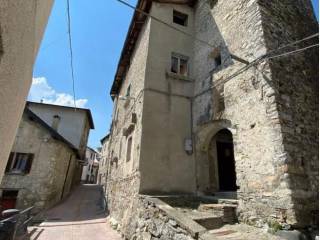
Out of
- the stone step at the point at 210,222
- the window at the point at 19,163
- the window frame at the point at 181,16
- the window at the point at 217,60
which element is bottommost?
the stone step at the point at 210,222

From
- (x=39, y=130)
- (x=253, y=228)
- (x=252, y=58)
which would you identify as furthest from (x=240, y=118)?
(x=39, y=130)

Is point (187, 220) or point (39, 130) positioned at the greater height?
point (39, 130)

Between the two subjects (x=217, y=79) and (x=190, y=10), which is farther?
(x=190, y=10)

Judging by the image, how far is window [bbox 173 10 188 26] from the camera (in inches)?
375

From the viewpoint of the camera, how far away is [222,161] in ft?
26.1

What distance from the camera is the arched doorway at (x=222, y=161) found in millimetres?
7340

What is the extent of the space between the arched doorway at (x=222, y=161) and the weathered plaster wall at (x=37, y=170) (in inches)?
354

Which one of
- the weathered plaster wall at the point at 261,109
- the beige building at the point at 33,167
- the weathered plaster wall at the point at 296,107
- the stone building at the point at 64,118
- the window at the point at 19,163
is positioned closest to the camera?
the weathered plaster wall at the point at 296,107

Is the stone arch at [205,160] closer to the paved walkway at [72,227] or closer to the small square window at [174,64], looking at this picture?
the small square window at [174,64]

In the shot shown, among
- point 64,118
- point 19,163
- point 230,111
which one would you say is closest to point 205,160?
point 230,111

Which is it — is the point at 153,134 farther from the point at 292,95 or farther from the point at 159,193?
the point at 292,95

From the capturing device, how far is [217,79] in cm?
698

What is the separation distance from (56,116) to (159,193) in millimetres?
16008

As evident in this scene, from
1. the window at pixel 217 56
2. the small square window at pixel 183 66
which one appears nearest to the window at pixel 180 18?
the small square window at pixel 183 66
